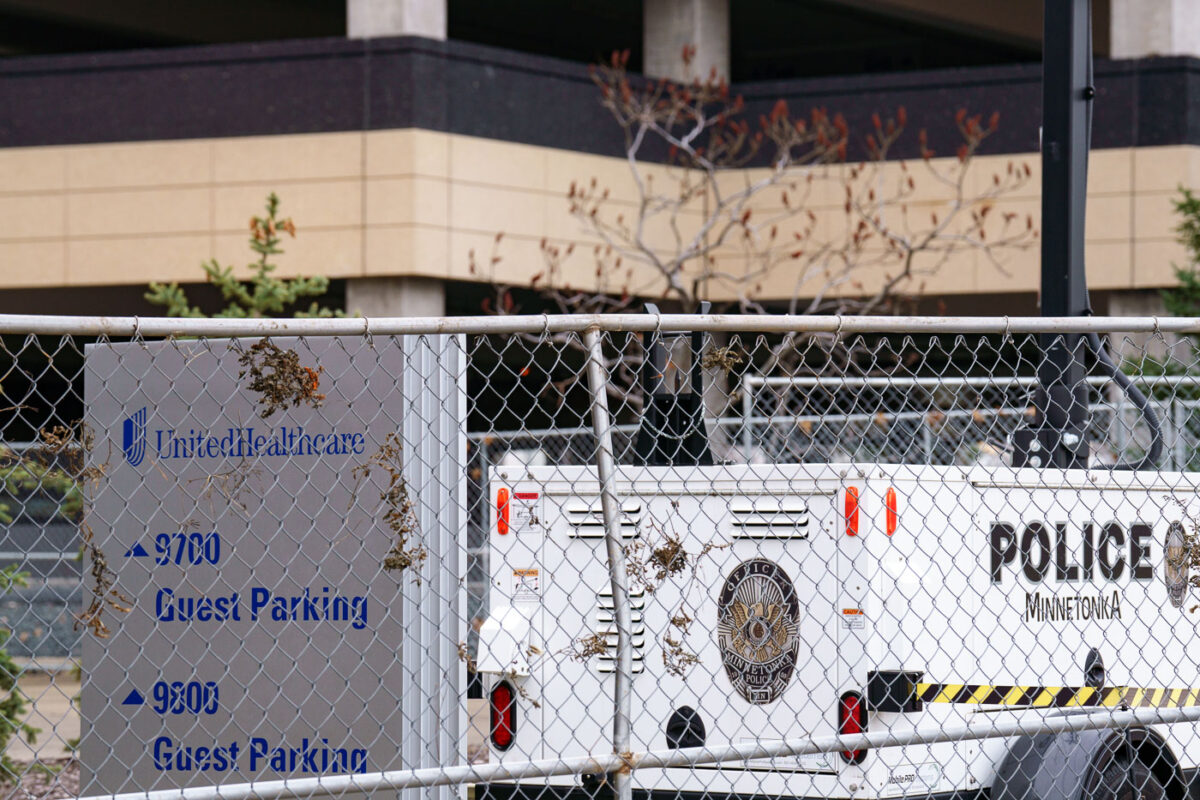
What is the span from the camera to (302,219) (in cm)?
1906

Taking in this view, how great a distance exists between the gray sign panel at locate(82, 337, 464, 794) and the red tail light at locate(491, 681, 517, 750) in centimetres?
152

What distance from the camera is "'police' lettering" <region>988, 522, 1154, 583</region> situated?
563 centimetres

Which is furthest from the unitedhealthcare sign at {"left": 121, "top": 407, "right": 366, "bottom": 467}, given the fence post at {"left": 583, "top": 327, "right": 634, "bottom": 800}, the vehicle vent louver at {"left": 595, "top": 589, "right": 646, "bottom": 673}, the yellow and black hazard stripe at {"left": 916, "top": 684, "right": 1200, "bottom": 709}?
the yellow and black hazard stripe at {"left": 916, "top": 684, "right": 1200, "bottom": 709}

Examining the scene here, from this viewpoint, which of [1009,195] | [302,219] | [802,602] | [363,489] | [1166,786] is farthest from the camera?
A: [1009,195]

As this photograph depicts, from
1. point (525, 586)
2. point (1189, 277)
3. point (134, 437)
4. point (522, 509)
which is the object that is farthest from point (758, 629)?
point (1189, 277)

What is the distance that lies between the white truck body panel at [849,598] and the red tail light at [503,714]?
1.6 inches

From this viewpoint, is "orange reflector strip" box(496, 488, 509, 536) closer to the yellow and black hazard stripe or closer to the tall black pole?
the yellow and black hazard stripe

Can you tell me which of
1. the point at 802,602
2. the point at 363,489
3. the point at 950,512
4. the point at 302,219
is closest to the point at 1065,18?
the point at 950,512

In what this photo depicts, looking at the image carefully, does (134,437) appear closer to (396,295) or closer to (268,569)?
(268,569)

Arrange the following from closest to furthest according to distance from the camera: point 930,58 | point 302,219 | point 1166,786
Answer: point 1166,786, point 302,219, point 930,58

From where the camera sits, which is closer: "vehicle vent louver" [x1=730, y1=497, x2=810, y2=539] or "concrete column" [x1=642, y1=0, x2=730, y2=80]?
"vehicle vent louver" [x1=730, y1=497, x2=810, y2=539]

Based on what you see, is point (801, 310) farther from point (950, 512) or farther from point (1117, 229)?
point (950, 512)

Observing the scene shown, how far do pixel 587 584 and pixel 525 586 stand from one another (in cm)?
55

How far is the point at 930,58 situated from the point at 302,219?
1584 cm
